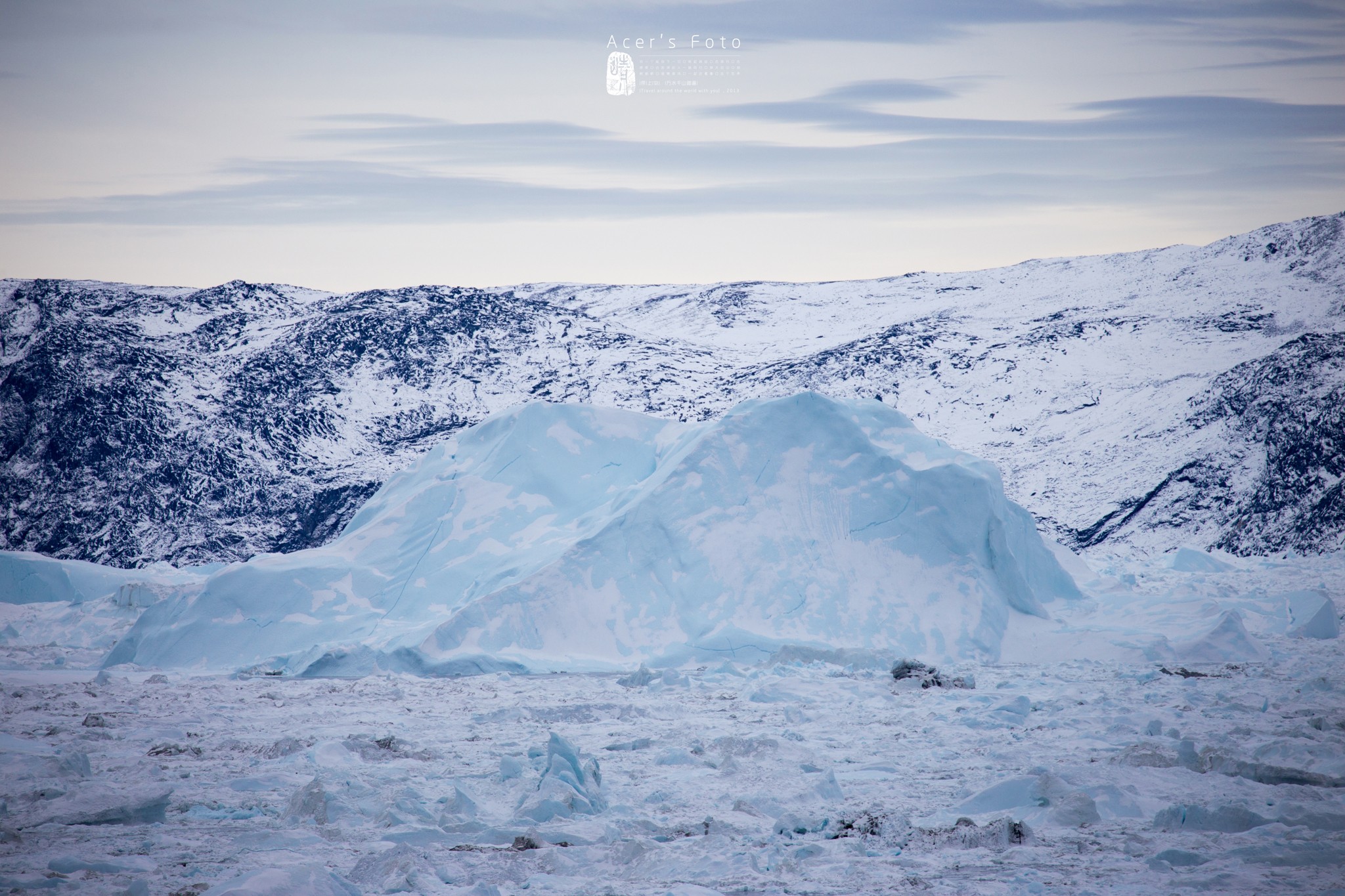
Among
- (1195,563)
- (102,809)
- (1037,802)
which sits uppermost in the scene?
(102,809)

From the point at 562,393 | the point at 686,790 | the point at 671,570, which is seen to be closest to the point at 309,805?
the point at 686,790

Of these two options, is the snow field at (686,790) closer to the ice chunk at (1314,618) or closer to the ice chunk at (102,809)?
the ice chunk at (102,809)

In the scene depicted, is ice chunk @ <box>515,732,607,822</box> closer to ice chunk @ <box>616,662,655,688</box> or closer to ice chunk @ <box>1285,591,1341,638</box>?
ice chunk @ <box>616,662,655,688</box>

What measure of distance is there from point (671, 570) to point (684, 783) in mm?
4441

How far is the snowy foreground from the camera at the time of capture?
374 centimetres

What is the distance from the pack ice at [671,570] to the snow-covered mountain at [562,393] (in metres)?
7.73

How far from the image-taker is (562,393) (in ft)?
68.2

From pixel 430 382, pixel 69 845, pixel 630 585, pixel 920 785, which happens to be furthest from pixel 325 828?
pixel 430 382

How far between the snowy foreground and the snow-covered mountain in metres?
10.5

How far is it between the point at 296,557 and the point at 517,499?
2121mm

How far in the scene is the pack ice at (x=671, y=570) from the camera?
892 cm

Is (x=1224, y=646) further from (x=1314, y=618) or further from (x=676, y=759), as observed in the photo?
(x=676, y=759)

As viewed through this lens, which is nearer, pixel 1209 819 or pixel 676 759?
pixel 1209 819

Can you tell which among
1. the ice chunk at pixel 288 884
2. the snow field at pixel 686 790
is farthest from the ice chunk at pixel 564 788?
the ice chunk at pixel 288 884
